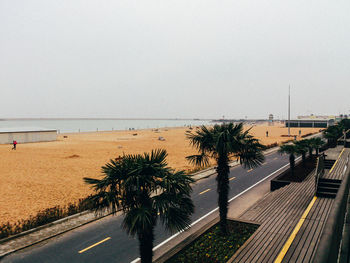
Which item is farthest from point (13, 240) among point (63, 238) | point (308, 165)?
point (308, 165)

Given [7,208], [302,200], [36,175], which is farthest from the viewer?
[36,175]

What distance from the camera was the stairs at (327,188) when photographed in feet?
45.2

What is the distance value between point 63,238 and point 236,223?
32.5 ft

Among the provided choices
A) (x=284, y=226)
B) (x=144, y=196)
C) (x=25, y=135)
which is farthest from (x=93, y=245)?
(x=25, y=135)

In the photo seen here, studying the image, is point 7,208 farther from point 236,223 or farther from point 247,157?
point 247,157

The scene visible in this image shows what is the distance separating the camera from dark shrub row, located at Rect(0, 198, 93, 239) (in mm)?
13584

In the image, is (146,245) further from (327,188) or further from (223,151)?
(327,188)

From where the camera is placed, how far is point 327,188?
14.2 m

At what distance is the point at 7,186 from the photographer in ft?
75.2

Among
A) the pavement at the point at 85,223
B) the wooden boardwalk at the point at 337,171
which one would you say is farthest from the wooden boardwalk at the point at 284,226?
the pavement at the point at 85,223

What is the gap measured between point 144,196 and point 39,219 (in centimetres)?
1081

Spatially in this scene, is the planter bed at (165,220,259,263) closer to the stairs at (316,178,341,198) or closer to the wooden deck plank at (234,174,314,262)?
the wooden deck plank at (234,174,314,262)

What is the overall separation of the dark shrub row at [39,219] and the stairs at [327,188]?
553 inches

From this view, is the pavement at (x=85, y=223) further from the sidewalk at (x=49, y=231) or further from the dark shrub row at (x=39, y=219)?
the dark shrub row at (x=39, y=219)
